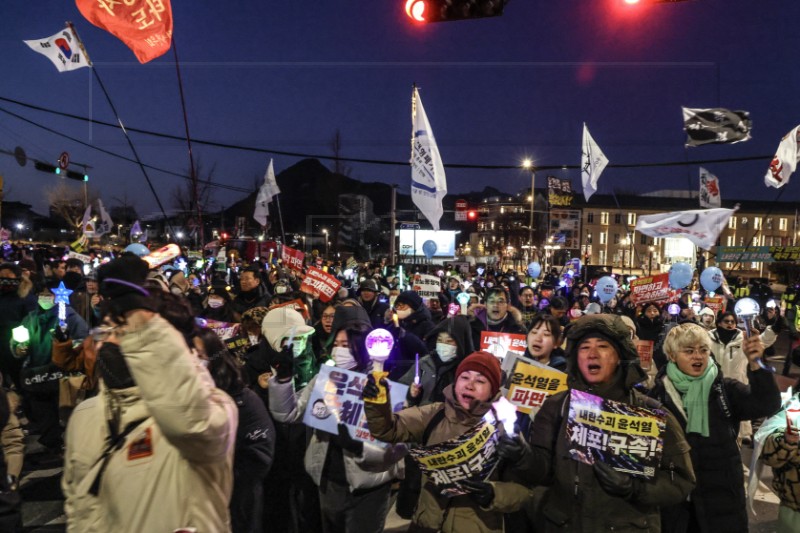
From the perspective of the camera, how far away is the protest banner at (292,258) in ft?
40.1

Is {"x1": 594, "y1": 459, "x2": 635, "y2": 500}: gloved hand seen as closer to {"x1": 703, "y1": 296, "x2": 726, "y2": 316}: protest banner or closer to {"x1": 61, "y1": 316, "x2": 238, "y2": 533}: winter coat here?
{"x1": 61, "y1": 316, "x2": 238, "y2": 533}: winter coat

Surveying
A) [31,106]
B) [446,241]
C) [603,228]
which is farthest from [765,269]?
[31,106]

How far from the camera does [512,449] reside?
2.48 meters

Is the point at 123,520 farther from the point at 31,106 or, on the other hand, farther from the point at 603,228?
the point at 603,228

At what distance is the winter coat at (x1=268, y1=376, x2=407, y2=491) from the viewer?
3312 mm

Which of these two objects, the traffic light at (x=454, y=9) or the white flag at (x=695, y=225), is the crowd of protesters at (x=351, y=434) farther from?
the white flag at (x=695, y=225)

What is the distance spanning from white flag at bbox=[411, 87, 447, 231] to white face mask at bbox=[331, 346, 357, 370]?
6.92 meters

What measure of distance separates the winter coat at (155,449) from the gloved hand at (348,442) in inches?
56.2

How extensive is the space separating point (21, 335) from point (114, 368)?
517cm

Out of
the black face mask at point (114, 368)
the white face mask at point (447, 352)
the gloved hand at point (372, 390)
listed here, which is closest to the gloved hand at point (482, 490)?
the gloved hand at point (372, 390)

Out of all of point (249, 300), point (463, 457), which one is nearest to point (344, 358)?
point (463, 457)

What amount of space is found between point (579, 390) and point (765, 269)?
77.8 metres

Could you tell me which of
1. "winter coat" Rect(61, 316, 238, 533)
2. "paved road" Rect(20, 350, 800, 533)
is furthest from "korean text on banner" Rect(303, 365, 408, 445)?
"paved road" Rect(20, 350, 800, 533)

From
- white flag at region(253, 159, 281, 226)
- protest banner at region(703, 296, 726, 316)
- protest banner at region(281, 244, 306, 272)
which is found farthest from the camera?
white flag at region(253, 159, 281, 226)
